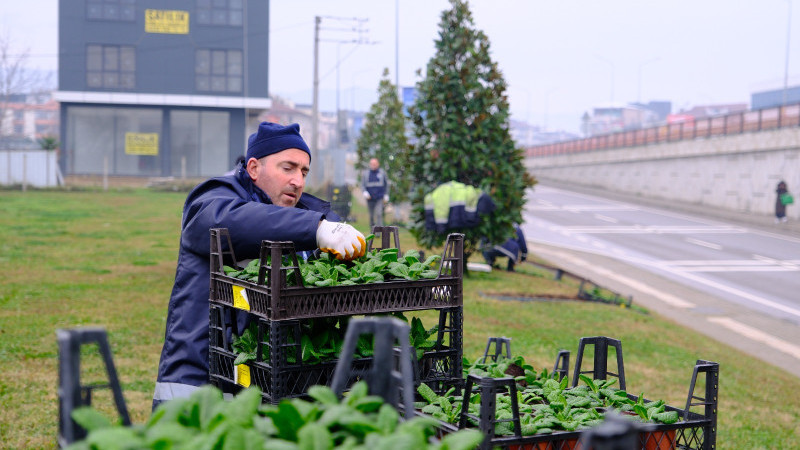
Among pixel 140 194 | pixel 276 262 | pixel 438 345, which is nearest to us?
pixel 276 262

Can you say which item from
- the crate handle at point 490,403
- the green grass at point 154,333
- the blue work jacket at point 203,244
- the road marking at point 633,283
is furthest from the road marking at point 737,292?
the crate handle at point 490,403

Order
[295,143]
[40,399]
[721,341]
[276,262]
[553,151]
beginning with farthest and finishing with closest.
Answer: [553,151] < [721,341] < [40,399] < [295,143] < [276,262]

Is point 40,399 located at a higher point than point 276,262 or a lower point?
lower

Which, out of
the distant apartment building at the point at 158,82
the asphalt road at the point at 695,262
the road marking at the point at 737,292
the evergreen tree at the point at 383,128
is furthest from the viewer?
the distant apartment building at the point at 158,82

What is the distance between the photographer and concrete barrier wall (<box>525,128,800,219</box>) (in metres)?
39.1

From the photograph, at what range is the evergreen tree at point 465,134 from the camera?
1612cm

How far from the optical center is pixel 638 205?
4669cm

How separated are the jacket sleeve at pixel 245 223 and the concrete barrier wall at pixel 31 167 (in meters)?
45.6

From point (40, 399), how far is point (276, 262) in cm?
518

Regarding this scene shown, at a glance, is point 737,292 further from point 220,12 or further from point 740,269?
point 220,12

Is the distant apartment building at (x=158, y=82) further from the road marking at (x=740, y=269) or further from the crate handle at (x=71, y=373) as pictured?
the crate handle at (x=71, y=373)

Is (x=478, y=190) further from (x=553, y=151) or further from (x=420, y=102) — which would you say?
(x=553, y=151)

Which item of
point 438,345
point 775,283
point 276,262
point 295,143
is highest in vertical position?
point 295,143

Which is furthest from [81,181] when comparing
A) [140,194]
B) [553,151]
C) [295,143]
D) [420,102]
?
[295,143]
